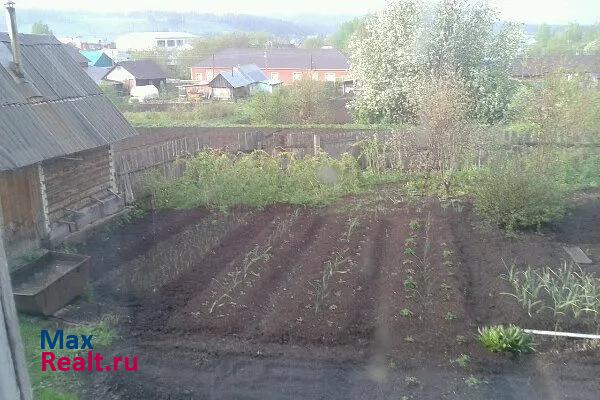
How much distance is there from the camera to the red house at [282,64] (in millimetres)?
52969

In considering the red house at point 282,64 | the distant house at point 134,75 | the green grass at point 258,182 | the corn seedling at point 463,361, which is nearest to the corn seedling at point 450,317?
the corn seedling at point 463,361

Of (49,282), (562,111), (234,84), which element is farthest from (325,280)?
(234,84)

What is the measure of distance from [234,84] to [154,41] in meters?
29.2

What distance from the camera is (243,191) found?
44.0 ft

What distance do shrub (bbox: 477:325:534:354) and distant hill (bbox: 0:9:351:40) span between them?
10.7 m

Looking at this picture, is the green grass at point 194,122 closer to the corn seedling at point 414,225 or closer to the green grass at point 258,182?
the green grass at point 258,182

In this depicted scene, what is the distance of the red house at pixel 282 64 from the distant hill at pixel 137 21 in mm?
21776

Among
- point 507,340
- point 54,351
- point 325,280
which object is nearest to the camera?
point 507,340

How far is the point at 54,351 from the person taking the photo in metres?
6.63

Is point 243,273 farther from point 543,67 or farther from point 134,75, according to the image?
point 134,75

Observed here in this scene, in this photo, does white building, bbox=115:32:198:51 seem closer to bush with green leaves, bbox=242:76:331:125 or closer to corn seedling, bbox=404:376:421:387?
bush with green leaves, bbox=242:76:331:125

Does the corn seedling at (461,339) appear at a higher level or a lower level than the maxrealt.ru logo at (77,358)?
lower

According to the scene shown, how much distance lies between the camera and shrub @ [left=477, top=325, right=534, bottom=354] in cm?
640

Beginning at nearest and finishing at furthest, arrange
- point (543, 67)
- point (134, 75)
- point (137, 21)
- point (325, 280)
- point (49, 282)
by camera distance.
→ point (49, 282)
point (325, 280)
point (543, 67)
point (137, 21)
point (134, 75)
